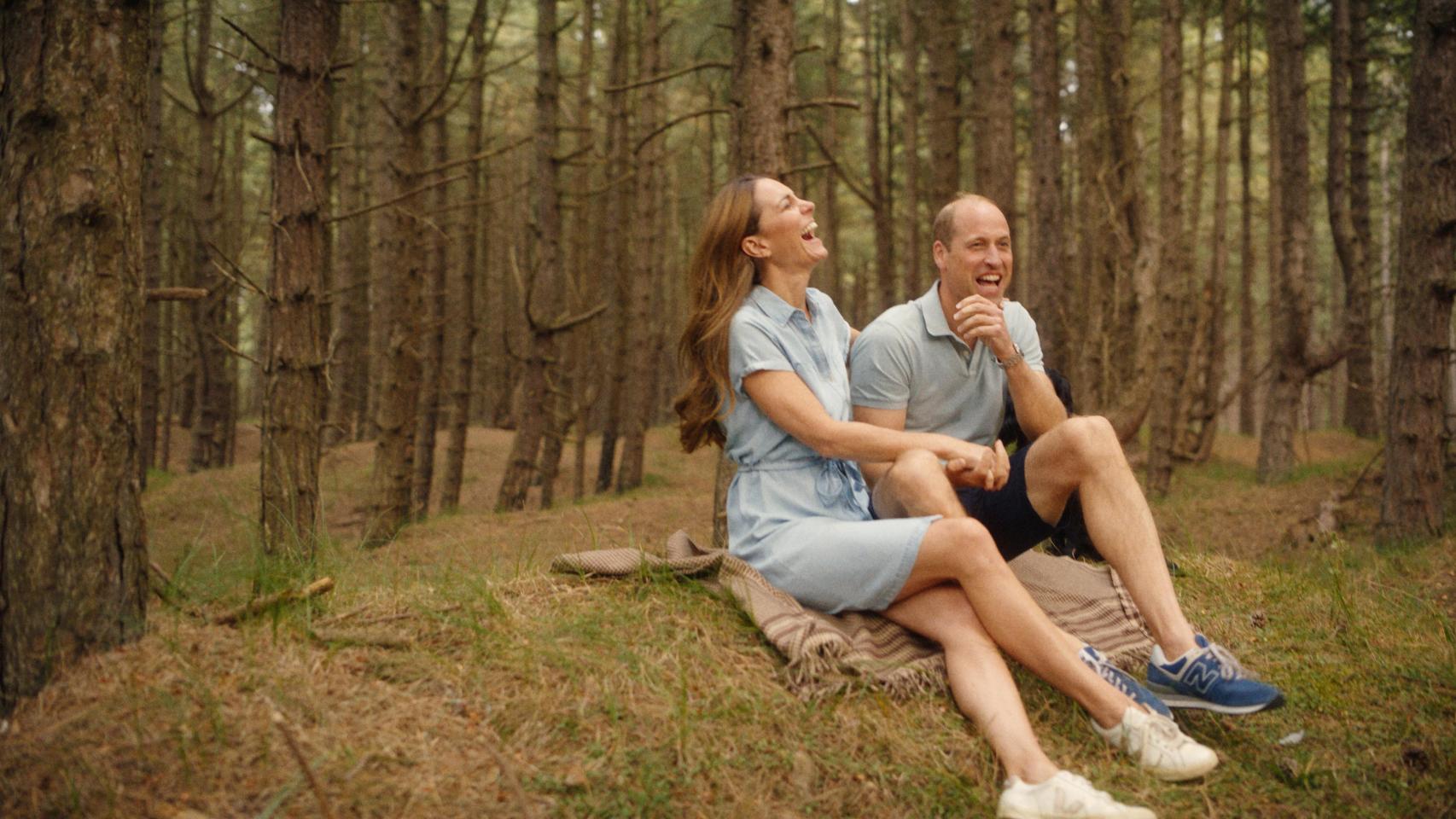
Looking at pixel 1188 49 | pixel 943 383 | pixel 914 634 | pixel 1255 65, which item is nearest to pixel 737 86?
pixel 943 383

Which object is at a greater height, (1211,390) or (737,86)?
(737,86)

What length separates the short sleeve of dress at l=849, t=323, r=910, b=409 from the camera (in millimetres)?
4258

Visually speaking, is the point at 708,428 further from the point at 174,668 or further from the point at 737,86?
the point at 737,86

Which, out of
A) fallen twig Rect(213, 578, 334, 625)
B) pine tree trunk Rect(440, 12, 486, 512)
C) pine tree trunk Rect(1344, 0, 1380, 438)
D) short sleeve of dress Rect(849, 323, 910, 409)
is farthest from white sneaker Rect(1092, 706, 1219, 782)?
pine tree trunk Rect(1344, 0, 1380, 438)

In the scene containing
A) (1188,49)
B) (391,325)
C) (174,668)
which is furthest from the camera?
(1188,49)

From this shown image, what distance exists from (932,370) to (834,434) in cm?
75

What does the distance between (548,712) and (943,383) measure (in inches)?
79.1

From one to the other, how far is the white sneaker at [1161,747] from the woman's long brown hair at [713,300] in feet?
5.69

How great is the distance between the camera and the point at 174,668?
3.15 m

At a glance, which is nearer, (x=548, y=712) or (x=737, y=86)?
(x=548, y=712)

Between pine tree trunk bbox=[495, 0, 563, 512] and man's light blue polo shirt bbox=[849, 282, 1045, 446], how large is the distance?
727 cm

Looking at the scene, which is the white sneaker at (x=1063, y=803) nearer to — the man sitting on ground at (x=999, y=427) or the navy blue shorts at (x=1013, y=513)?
the man sitting on ground at (x=999, y=427)

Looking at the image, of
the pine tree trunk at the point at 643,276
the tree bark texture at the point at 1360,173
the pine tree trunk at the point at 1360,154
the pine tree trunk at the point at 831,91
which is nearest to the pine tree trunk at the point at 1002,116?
the pine tree trunk at the point at 643,276

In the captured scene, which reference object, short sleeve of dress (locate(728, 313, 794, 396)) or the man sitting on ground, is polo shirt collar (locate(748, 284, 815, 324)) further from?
the man sitting on ground
